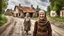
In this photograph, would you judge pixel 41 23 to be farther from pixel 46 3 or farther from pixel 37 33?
pixel 46 3

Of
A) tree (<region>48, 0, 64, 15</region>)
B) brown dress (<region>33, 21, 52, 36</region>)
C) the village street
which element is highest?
tree (<region>48, 0, 64, 15</region>)

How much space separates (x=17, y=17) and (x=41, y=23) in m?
10.8

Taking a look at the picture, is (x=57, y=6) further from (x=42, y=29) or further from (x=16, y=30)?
(x=42, y=29)

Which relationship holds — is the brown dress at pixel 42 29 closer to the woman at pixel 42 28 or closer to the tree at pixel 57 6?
the woman at pixel 42 28

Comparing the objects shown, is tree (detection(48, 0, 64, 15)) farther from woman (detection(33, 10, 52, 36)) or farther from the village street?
woman (detection(33, 10, 52, 36))

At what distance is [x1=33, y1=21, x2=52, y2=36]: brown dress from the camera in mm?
4293

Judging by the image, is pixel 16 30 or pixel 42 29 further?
pixel 16 30

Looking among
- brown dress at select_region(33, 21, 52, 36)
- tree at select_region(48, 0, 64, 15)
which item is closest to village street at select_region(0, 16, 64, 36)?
tree at select_region(48, 0, 64, 15)

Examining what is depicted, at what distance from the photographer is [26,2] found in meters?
11.7

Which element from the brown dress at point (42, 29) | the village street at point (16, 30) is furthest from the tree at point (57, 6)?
the brown dress at point (42, 29)

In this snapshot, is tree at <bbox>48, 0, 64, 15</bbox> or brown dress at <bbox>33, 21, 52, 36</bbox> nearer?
brown dress at <bbox>33, 21, 52, 36</bbox>

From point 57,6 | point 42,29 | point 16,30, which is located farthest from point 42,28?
point 57,6

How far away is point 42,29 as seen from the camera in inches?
170

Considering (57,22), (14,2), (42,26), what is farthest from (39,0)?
(42,26)
